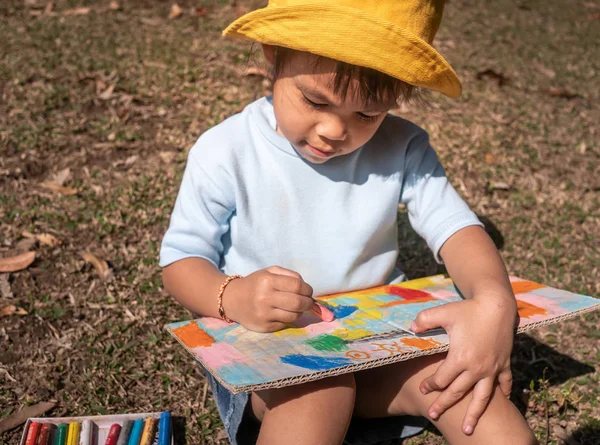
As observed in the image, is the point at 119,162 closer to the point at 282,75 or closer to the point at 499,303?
the point at 282,75

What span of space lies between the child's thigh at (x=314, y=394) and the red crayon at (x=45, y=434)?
52cm

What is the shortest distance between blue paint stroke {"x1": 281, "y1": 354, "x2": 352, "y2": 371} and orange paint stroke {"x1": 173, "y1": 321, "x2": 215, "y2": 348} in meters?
0.21

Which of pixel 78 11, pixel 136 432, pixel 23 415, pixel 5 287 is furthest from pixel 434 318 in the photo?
pixel 78 11

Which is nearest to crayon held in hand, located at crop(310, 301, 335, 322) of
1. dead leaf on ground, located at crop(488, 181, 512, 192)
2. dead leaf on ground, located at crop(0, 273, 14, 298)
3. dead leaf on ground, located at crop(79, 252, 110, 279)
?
dead leaf on ground, located at crop(79, 252, 110, 279)

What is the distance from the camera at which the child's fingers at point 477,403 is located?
5.32 ft

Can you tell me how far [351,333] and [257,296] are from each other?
244mm

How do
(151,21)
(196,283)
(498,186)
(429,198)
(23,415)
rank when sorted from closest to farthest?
1. (196,283)
2. (23,415)
3. (429,198)
4. (498,186)
5. (151,21)

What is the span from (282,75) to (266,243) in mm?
460

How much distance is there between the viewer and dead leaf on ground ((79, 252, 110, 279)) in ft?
8.30

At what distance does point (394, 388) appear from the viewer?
1.81m

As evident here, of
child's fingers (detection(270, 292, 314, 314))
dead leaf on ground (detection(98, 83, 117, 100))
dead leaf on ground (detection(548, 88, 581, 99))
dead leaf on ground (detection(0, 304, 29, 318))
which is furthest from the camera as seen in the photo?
dead leaf on ground (detection(548, 88, 581, 99))

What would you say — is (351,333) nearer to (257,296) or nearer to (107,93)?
(257,296)

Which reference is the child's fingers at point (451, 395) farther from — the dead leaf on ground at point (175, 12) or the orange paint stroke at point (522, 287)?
the dead leaf on ground at point (175, 12)

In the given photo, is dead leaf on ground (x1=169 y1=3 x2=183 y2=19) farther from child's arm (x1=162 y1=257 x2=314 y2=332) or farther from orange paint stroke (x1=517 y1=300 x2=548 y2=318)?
orange paint stroke (x1=517 y1=300 x2=548 y2=318)
